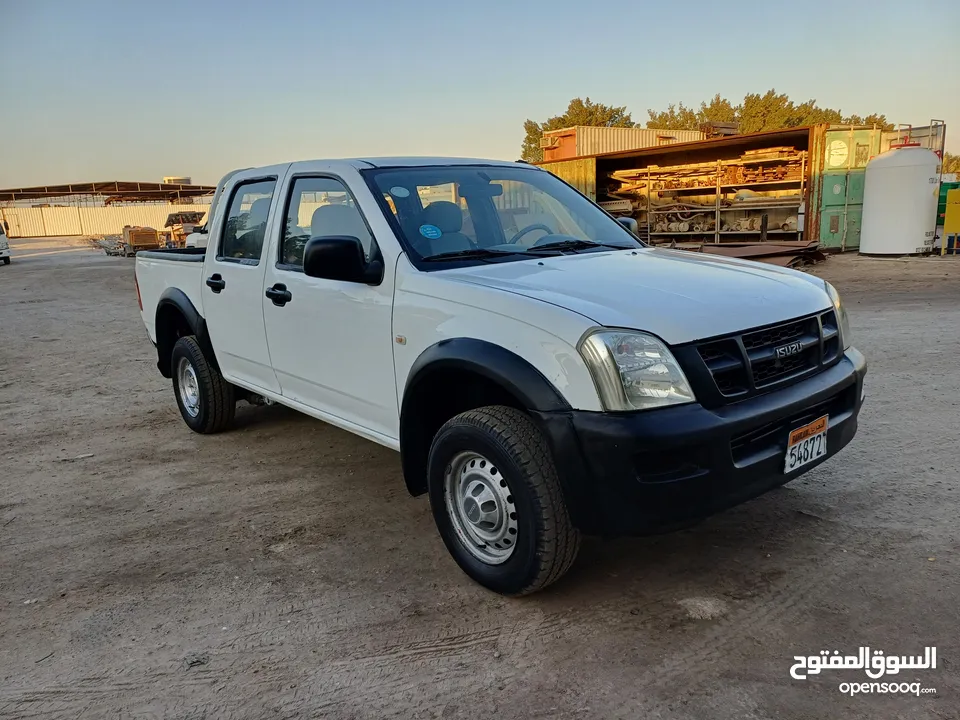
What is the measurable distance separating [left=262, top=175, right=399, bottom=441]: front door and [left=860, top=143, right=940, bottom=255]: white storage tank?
55.9 ft

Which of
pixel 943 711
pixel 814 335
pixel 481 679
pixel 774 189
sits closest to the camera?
pixel 943 711

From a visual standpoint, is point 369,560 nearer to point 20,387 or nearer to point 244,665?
point 244,665

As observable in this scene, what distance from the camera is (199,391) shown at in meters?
5.37

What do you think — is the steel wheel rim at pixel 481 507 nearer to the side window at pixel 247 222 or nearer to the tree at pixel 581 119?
the side window at pixel 247 222

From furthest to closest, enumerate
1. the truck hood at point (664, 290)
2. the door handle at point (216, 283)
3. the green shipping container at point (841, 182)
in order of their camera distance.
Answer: the green shipping container at point (841, 182)
the door handle at point (216, 283)
the truck hood at point (664, 290)

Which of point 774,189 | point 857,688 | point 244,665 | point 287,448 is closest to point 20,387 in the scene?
point 287,448

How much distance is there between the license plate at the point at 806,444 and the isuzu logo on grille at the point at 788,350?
0.30 m

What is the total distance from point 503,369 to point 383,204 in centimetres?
128

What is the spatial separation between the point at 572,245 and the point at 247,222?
2140 mm

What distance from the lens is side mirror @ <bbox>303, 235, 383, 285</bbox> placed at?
3.26 meters

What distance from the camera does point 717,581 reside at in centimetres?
313

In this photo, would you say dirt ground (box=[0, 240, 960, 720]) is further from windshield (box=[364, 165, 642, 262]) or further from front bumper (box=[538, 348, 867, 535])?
windshield (box=[364, 165, 642, 262])

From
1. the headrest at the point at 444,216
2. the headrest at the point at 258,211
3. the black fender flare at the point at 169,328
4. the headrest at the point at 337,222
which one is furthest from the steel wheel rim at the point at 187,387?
the headrest at the point at 444,216

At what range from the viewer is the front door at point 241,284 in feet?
14.5
